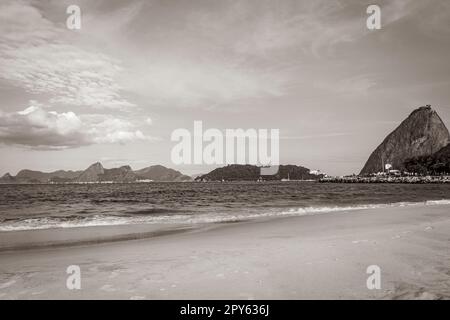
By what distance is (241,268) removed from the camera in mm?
6746

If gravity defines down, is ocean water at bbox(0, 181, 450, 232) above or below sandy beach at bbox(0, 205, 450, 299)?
below

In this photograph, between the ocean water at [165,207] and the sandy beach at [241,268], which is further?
the ocean water at [165,207]

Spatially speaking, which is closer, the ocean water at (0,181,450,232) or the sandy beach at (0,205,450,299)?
the sandy beach at (0,205,450,299)

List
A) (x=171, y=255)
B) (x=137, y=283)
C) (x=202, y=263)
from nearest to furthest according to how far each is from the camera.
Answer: (x=137, y=283), (x=202, y=263), (x=171, y=255)

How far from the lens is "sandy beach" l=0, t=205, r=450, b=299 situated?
5.33 meters

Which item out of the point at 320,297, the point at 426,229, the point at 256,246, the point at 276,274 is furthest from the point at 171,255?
the point at 426,229

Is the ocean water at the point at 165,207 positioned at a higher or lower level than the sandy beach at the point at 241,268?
lower

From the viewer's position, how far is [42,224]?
16938 millimetres

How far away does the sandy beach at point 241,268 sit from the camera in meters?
5.33

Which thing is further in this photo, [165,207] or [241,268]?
[165,207]

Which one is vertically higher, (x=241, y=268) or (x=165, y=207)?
(x=241, y=268)

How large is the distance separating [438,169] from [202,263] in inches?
9178
